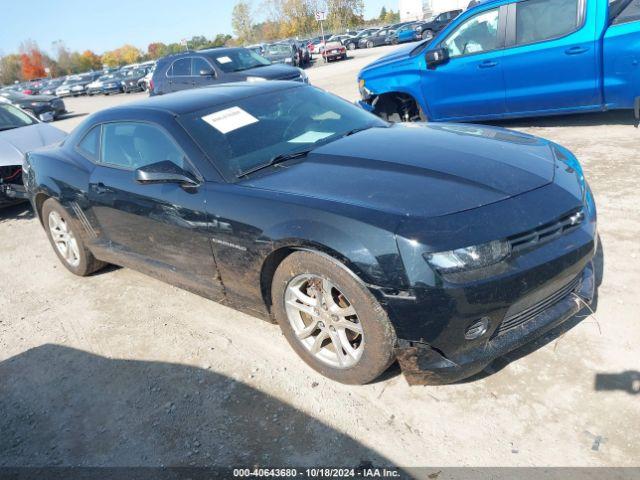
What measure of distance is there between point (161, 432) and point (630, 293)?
9.31 feet

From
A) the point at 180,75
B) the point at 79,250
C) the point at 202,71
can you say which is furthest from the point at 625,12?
the point at 180,75

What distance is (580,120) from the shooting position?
729cm

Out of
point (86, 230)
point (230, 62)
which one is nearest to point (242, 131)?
point (86, 230)

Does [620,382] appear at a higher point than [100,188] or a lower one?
lower

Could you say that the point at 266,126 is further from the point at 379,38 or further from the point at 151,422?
the point at 379,38

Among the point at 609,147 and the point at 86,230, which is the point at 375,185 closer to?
the point at 86,230

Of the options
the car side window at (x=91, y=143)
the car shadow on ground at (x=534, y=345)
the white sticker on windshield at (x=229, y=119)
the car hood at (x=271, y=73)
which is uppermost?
the white sticker on windshield at (x=229, y=119)

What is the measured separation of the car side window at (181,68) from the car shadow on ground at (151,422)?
10.9 meters

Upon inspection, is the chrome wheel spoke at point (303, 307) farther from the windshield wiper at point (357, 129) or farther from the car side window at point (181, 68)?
the car side window at point (181, 68)

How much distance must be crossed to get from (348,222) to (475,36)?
546 centimetres

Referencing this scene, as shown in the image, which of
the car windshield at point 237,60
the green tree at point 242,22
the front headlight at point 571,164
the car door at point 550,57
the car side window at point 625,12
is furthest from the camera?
the green tree at point 242,22

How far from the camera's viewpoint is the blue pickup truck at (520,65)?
5.95 m

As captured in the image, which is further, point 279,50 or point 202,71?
point 279,50

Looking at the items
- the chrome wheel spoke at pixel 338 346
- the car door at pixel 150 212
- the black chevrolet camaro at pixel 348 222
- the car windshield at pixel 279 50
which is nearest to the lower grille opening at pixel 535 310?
the black chevrolet camaro at pixel 348 222
